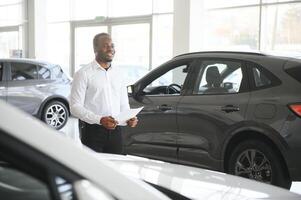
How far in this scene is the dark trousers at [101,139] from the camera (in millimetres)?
4008

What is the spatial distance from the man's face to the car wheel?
1866 mm

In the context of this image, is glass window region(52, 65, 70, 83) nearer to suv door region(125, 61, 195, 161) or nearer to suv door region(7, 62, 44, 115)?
suv door region(7, 62, 44, 115)

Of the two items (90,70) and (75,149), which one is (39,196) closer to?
(75,149)

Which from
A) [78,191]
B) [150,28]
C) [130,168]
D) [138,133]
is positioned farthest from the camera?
[150,28]

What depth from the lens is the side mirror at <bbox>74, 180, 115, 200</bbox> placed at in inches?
50.0

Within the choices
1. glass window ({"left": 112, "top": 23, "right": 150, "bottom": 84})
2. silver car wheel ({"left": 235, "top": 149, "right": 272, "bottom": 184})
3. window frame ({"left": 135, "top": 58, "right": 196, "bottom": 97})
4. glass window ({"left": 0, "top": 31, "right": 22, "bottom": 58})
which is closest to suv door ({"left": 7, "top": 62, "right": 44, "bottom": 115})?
glass window ({"left": 112, "top": 23, "right": 150, "bottom": 84})

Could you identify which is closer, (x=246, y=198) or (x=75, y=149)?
(x=75, y=149)

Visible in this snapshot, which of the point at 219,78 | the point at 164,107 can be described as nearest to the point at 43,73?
the point at 164,107

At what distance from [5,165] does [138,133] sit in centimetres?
467

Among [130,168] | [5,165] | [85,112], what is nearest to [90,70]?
[85,112]

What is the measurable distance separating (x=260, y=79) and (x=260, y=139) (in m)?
0.62

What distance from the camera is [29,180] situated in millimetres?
1341

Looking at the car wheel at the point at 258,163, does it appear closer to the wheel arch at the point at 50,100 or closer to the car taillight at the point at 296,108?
the car taillight at the point at 296,108

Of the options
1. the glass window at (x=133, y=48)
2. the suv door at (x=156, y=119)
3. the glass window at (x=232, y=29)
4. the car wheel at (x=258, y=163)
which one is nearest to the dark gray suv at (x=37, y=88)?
the glass window at (x=133, y=48)
